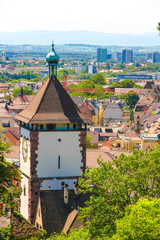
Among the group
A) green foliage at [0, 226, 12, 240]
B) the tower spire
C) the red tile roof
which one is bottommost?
the red tile roof

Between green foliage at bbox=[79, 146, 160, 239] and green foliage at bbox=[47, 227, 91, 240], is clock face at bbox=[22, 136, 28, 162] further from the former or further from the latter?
green foliage at bbox=[47, 227, 91, 240]

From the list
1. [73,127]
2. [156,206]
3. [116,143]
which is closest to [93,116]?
[116,143]

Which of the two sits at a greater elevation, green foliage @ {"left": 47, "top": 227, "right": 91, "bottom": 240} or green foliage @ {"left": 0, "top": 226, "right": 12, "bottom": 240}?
green foliage @ {"left": 0, "top": 226, "right": 12, "bottom": 240}

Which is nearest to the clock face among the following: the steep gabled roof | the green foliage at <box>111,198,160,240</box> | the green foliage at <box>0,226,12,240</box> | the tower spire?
the steep gabled roof

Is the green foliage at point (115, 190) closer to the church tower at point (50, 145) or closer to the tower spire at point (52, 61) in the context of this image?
the church tower at point (50, 145)

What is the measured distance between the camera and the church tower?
4366 cm

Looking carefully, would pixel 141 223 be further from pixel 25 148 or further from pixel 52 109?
pixel 25 148

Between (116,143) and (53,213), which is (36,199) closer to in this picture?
(53,213)

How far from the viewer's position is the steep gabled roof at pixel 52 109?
144ft

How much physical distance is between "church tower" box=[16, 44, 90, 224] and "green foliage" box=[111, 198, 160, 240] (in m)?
10.7

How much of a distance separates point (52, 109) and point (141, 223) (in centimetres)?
1407

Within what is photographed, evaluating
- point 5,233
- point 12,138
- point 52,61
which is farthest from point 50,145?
point 12,138

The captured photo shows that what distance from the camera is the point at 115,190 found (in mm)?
38375

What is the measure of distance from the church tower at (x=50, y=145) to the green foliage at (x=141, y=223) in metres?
10.7
